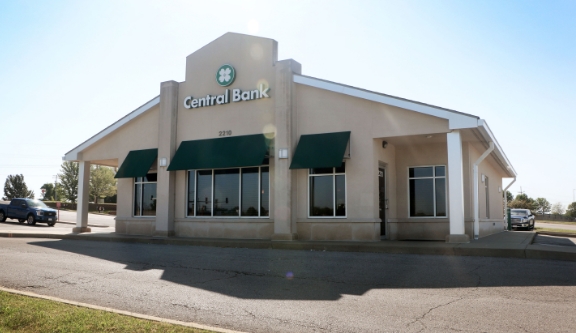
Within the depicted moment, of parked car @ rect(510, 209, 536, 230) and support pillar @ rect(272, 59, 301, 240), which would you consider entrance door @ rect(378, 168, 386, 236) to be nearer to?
support pillar @ rect(272, 59, 301, 240)

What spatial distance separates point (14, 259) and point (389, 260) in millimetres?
9682

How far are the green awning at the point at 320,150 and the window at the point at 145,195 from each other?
293 inches

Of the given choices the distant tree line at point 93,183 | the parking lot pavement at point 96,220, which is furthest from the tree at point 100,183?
the parking lot pavement at point 96,220

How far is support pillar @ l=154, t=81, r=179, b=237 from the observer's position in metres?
19.3

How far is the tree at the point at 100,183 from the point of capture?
241 ft

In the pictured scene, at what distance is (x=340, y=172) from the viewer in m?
16.5

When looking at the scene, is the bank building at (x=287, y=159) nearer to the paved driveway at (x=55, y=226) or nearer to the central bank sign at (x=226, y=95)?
the central bank sign at (x=226, y=95)

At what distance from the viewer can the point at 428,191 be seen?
17.8 meters

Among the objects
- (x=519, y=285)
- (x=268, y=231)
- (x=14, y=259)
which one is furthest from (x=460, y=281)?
(x=14, y=259)

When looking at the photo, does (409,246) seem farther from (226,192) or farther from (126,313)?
(126,313)

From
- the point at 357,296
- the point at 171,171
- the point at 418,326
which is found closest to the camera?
the point at 418,326

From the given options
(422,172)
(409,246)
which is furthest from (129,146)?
(409,246)

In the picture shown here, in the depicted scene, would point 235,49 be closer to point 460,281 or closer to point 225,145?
point 225,145

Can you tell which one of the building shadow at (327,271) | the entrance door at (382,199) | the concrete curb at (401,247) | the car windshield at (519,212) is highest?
A: the entrance door at (382,199)
